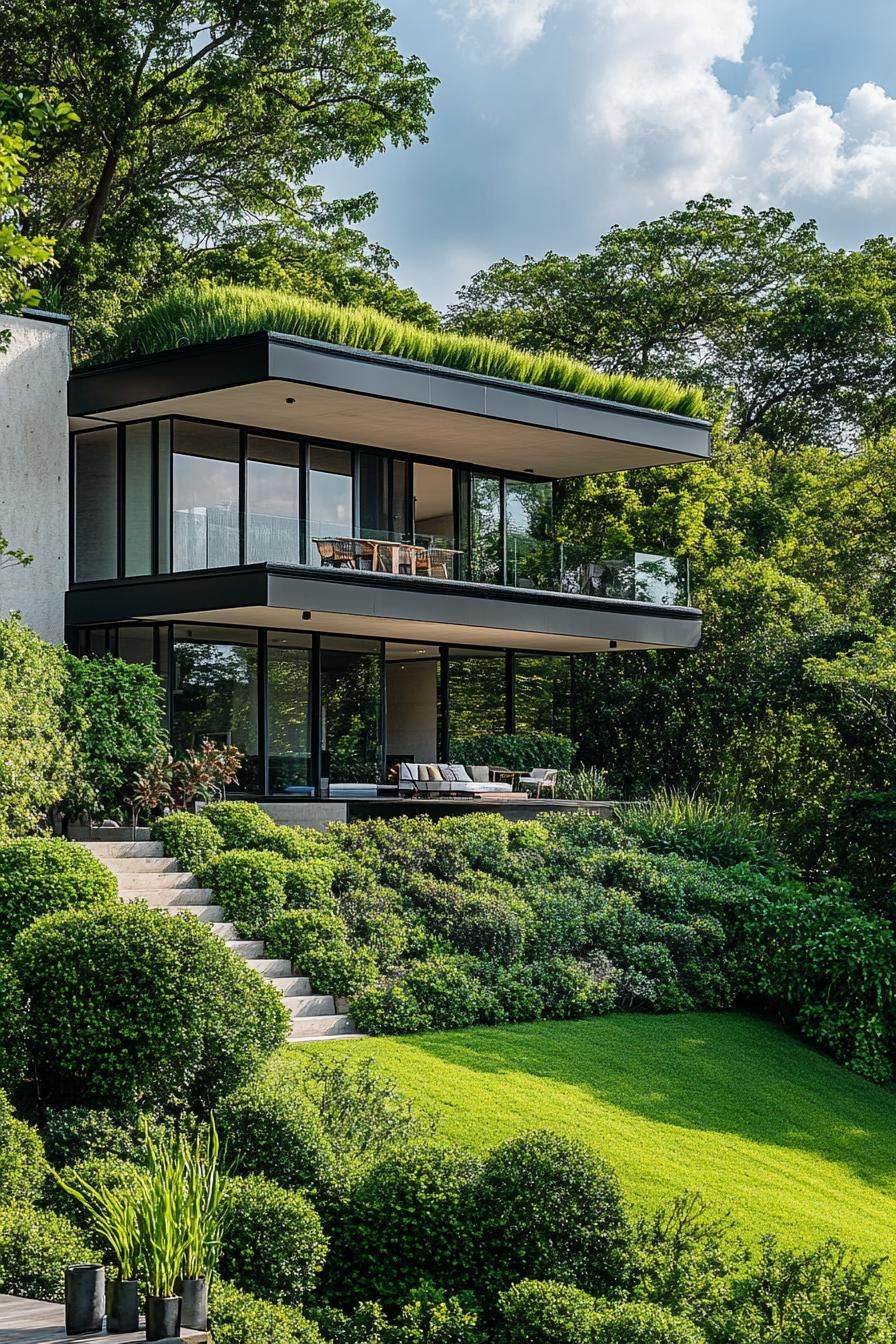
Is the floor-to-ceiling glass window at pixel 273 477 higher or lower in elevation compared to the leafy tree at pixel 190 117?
lower

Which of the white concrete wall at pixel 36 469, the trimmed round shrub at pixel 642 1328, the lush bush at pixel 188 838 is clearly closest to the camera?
the trimmed round shrub at pixel 642 1328

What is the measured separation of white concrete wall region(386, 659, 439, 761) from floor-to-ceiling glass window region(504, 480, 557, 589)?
2.92 meters

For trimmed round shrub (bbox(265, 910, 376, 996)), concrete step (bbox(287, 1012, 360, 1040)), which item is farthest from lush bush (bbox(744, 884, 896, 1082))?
concrete step (bbox(287, 1012, 360, 1040))

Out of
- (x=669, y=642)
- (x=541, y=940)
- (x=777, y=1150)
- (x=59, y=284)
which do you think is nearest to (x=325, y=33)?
(x=59, y=284)

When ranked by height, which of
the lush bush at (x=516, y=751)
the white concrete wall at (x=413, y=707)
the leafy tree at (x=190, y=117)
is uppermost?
the leafy tree at (x=190, y=117)

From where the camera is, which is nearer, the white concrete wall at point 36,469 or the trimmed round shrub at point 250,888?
the trimmed round shrub at point 250,888

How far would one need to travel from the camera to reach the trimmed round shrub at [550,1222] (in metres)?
7.82

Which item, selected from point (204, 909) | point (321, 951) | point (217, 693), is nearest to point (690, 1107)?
point (321, 951)

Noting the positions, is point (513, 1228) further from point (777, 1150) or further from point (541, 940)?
point (541, 940)

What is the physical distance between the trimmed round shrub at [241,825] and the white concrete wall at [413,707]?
8.34m

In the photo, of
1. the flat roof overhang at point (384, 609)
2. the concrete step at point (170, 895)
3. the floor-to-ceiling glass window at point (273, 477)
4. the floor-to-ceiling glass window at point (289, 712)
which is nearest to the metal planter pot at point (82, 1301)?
the concrete step at point (170, 895)

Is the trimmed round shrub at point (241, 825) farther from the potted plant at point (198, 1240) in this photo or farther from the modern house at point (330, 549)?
the potted plant at point (198, 1240)

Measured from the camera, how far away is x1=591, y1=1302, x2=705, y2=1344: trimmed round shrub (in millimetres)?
6609

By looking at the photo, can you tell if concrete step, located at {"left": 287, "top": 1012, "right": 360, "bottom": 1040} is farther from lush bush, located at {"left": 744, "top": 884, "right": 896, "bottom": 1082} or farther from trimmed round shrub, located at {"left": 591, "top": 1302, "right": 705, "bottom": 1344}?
trimmed round shrub, located at {"left": 591, "top": 1302, "right": 705, "bottom": 1344}
